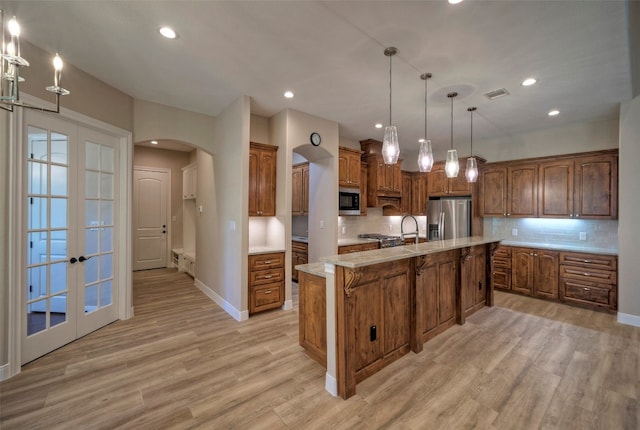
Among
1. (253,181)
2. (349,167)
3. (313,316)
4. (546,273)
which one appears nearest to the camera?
(313,316)

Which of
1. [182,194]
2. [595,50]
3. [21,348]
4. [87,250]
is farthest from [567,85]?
[182,194]

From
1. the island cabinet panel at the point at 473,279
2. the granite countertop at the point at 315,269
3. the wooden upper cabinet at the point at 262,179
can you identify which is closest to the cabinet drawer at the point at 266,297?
the wooden upper cabinet at the point at 262,179

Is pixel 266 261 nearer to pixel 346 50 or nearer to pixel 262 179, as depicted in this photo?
pixel 262 179

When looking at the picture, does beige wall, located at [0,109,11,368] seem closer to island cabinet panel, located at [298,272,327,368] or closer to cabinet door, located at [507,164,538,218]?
island cabinet panel, located at [298,272,327,368]

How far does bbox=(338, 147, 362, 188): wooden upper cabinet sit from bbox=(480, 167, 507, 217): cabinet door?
2.58 meters

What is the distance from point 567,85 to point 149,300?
6.62m

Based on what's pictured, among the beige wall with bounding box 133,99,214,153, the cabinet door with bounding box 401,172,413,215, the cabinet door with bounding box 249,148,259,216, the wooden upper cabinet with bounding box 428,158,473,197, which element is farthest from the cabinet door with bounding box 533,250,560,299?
the beige wall with bounding box 133,99,214,153

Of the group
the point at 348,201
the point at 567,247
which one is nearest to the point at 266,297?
the point at 348,201

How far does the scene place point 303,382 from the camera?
2340mm

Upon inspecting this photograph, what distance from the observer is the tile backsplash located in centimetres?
442

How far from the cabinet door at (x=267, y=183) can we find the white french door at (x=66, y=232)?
6.21 feet

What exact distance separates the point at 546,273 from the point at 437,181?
8.49ft

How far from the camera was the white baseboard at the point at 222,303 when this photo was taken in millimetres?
3658

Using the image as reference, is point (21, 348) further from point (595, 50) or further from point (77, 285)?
point (595, 50)
